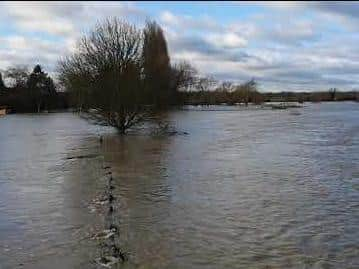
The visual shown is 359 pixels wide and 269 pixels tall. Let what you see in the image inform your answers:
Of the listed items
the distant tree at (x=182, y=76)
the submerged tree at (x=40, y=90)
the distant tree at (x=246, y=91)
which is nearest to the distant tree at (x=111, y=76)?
the distant tree at (x=182, y=76)

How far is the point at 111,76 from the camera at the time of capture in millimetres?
29812

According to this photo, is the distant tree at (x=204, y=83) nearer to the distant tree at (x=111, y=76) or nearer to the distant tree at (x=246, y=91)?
the distant tree at (x=246, y=91)

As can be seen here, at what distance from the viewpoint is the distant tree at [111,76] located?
1163 inches

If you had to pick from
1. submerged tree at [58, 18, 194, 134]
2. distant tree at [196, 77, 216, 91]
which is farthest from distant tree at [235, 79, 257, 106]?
submerged tree at [58, 18, 194, 134]

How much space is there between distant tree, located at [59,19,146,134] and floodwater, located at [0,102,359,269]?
10.4m

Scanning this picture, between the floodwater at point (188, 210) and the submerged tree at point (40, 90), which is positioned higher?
the submerged tree at point (40, 90)

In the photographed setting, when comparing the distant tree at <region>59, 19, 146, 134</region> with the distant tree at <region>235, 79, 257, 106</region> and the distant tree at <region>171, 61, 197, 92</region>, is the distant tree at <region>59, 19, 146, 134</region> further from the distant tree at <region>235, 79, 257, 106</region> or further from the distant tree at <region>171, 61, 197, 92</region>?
the distant tree at <region>235, 79, 257, 106</region>

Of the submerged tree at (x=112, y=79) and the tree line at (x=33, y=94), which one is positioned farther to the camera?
the tree line at (x=33, y=94)

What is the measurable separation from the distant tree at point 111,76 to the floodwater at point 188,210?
10423 mm

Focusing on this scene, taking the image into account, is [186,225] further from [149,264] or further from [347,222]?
[347,222]

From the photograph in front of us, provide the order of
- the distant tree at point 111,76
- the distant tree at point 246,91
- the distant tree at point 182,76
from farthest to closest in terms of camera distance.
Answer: the distant tree at point 246,91, the distant tree at point 182,76, the distant tree at point 111,76

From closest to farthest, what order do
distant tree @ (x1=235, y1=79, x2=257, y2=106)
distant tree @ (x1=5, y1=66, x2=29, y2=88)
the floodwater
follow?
1. the floodwater
2. distant tree @ (x1=5, y1=66, x2=29, y2=88)
3. distant tree @ (x1=235, y1=79, x2=257, y2=106)

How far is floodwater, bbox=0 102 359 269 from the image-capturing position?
715 centimetres

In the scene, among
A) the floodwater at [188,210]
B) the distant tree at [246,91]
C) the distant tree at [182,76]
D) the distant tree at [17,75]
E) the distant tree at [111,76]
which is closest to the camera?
the floodwater at [188,210]
